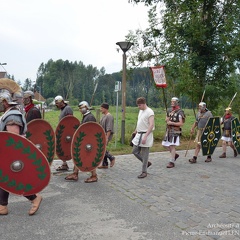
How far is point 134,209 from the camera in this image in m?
3.72

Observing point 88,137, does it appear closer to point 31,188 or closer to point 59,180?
point 59,180

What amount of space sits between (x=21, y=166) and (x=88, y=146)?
1614 millimetres

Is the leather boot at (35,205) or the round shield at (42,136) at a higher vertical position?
the round shield at (42,136)

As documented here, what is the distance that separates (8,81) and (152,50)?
7.19 m

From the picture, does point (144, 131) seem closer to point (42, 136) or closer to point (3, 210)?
point (42, 136)

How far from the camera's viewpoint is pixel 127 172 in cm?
580

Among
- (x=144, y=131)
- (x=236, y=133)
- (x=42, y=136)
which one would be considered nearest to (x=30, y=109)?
(x=42, y=136)

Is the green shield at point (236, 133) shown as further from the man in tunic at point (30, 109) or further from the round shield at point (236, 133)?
the man in tunic at point (30, 109)

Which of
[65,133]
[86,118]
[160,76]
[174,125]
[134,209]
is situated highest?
[160,76]

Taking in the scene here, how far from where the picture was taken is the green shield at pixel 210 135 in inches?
267

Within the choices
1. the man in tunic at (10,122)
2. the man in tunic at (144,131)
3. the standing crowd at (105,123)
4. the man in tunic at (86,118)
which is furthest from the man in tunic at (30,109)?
the man in tunic at (144,131)

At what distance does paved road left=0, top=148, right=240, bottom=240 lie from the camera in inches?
119

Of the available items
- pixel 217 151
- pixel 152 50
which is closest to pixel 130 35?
pixel 152 50

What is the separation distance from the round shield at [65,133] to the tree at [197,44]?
5.82m
